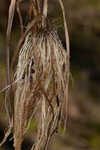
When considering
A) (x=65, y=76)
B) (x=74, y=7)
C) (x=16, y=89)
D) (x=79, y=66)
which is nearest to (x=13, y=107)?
(x=16, y=89)

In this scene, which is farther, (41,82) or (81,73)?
(81,73)

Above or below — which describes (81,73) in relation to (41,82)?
below

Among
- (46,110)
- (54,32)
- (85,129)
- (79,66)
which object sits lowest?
(85,129)

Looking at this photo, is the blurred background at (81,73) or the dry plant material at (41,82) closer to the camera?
the dry plant material at (41,82)

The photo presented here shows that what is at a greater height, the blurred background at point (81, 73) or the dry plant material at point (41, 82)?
the dry plant material at point (41, 82)

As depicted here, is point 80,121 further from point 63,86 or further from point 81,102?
point 63,86
